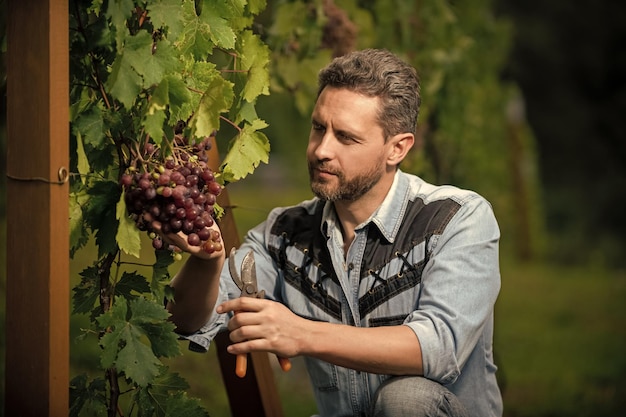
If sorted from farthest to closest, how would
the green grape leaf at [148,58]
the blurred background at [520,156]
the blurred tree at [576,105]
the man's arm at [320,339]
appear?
the blurred tree at [576,105]
the blurred background at [520,156]
the man's arm at [320,339]
the green grape leaf at [148,58]

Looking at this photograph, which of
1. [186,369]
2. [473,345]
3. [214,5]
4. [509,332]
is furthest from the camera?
[509,332]

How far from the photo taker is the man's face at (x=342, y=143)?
2920 mm

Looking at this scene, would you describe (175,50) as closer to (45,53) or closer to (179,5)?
(179,5)

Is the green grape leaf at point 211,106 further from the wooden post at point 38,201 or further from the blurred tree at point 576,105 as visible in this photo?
the blurred tree at point 576,105

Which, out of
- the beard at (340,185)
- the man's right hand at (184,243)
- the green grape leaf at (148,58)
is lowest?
the man's right hand at (184,243)

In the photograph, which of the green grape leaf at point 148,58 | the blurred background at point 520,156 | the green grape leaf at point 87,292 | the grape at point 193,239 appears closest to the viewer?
the green grape leaf at point 148,58

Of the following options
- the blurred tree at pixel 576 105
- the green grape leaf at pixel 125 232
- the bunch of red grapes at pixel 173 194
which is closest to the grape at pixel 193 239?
the bunch of red grapes at pixel 173 194

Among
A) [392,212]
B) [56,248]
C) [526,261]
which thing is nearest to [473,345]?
[392,212]

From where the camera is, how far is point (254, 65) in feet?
8.91

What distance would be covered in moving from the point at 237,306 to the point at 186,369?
148 inches

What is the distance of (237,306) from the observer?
246cm

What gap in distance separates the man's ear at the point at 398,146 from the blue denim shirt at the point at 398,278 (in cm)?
8

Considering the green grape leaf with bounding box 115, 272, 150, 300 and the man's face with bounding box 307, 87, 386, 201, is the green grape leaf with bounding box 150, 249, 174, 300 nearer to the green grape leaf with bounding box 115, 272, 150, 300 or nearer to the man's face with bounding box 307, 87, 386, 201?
the green grape leaf with bounding box 115, 272, 150, 300

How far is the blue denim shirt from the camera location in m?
2.77
